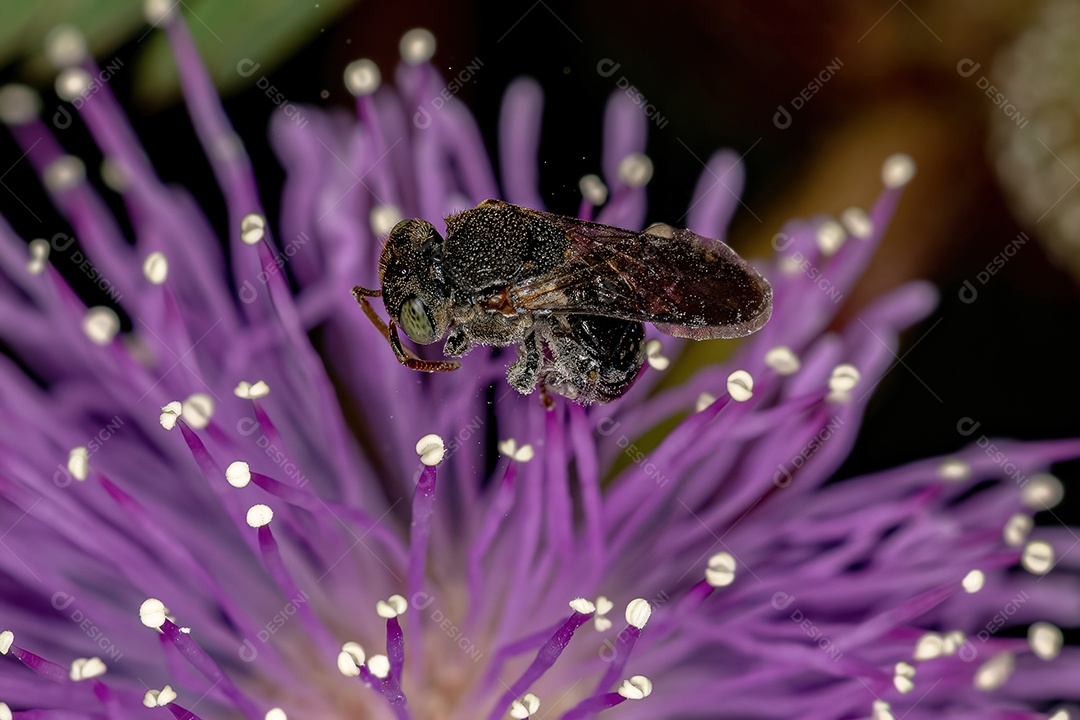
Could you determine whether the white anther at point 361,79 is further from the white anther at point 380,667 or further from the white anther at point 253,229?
the white anther at point 380,667

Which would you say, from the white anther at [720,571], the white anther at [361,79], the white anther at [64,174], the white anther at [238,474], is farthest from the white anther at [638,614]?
the white anther at [64,174]

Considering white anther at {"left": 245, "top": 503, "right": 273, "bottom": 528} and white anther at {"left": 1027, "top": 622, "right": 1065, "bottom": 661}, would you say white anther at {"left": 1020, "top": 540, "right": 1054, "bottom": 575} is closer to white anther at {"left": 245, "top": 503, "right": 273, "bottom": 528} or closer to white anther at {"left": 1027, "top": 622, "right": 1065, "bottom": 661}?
white anther at {"left": 1027, "top": 622, "right": 1065, "bottom": 661}

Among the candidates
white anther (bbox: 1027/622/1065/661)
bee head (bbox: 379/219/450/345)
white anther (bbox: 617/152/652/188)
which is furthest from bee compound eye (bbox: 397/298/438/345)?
white anther (bbox: 1027/622/1065/661)

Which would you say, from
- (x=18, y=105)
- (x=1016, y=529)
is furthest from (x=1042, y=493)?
(x=18, y=105)

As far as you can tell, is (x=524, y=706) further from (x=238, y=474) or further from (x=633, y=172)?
(x=633, y=172)

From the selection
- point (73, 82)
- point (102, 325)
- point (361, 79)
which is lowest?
point (102, 325)
